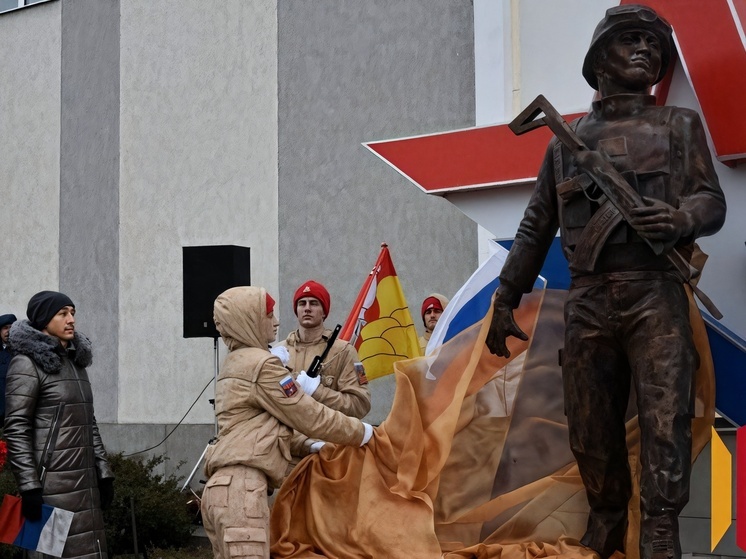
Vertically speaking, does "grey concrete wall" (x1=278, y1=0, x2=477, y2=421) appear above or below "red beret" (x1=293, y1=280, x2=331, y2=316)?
above

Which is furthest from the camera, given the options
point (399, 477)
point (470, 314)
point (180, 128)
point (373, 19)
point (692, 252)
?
point (180, 128)

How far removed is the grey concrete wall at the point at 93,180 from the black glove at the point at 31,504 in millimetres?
7457

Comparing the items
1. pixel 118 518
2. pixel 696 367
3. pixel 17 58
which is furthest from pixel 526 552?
pixel 17 58

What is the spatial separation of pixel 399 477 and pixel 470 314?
1404mm

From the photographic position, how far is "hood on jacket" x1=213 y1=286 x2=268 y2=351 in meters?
5.95

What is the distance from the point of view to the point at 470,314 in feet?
23.2

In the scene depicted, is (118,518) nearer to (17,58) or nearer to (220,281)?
(220,281)

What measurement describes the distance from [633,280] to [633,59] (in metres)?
0.95

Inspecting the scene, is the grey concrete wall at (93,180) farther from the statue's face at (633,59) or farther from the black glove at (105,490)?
the statue's face at (633,59)

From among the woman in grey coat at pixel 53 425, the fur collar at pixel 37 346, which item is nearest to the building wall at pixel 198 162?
the woman in grey coat at pixel 53 425

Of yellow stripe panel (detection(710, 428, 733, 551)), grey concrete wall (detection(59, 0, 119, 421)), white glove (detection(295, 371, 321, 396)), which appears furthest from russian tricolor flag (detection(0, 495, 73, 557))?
grey concrete wall (detection(59, 0, 119, 421))

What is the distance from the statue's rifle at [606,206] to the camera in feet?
16.6

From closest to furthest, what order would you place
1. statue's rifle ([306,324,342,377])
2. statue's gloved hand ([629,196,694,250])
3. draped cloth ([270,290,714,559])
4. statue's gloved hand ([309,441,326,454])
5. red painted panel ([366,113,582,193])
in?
statue's gloved hand ([629,196,694,250]), draped cloth ([270,290,714,559]), statue's gloved hand ([309,441,326,454]), statue's rifle ([306,324,342,377]), red painted panel ([366,113,582,193])

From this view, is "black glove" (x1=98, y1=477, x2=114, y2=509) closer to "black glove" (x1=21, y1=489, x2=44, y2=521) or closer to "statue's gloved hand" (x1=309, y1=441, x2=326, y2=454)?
"black glove" (x1=21, y1=489, x2=44, y2=521)
